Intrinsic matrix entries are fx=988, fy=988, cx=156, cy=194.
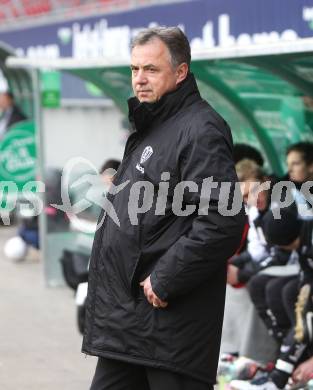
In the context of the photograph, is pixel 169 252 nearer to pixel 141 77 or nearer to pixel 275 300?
pixel 141 77

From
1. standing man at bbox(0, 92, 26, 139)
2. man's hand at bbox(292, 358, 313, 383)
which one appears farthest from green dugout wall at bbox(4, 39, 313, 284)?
standing man at bbox(0, 92, 26, 139)

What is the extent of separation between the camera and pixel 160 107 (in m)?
3.52

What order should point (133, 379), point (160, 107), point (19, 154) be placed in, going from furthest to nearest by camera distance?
point (19, 154)
point (133, 379)
point (160, 107)

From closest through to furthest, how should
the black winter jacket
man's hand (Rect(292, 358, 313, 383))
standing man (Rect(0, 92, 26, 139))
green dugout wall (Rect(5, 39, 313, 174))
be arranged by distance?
the black winter jacket < man's hand (Rect(292, 358, 313, 383)) < green dugout wall (Rect(5, 39, 313, 174)) < standing man (Rect(0, 92, 26, 139))

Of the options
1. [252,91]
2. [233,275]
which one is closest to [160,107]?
[233,275]

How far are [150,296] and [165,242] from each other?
20cm

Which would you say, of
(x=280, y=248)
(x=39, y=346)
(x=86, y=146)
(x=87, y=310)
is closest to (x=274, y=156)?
(x=280, y=248)

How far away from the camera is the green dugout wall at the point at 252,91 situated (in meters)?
5.97

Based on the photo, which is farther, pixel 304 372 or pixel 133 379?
pixel 304 372

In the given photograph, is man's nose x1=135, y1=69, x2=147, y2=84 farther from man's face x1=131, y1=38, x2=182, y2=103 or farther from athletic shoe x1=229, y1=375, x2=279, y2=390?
athletic shoe x1=229, y1=375, x2=279, y2=390

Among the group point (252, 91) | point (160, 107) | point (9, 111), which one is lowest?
point (9, 111)

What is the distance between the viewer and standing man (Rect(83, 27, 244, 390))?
132 inches

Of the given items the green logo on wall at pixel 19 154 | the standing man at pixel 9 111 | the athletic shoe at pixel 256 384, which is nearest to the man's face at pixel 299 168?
the athletic shoe at pixel 256 384

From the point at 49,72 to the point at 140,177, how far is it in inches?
217
